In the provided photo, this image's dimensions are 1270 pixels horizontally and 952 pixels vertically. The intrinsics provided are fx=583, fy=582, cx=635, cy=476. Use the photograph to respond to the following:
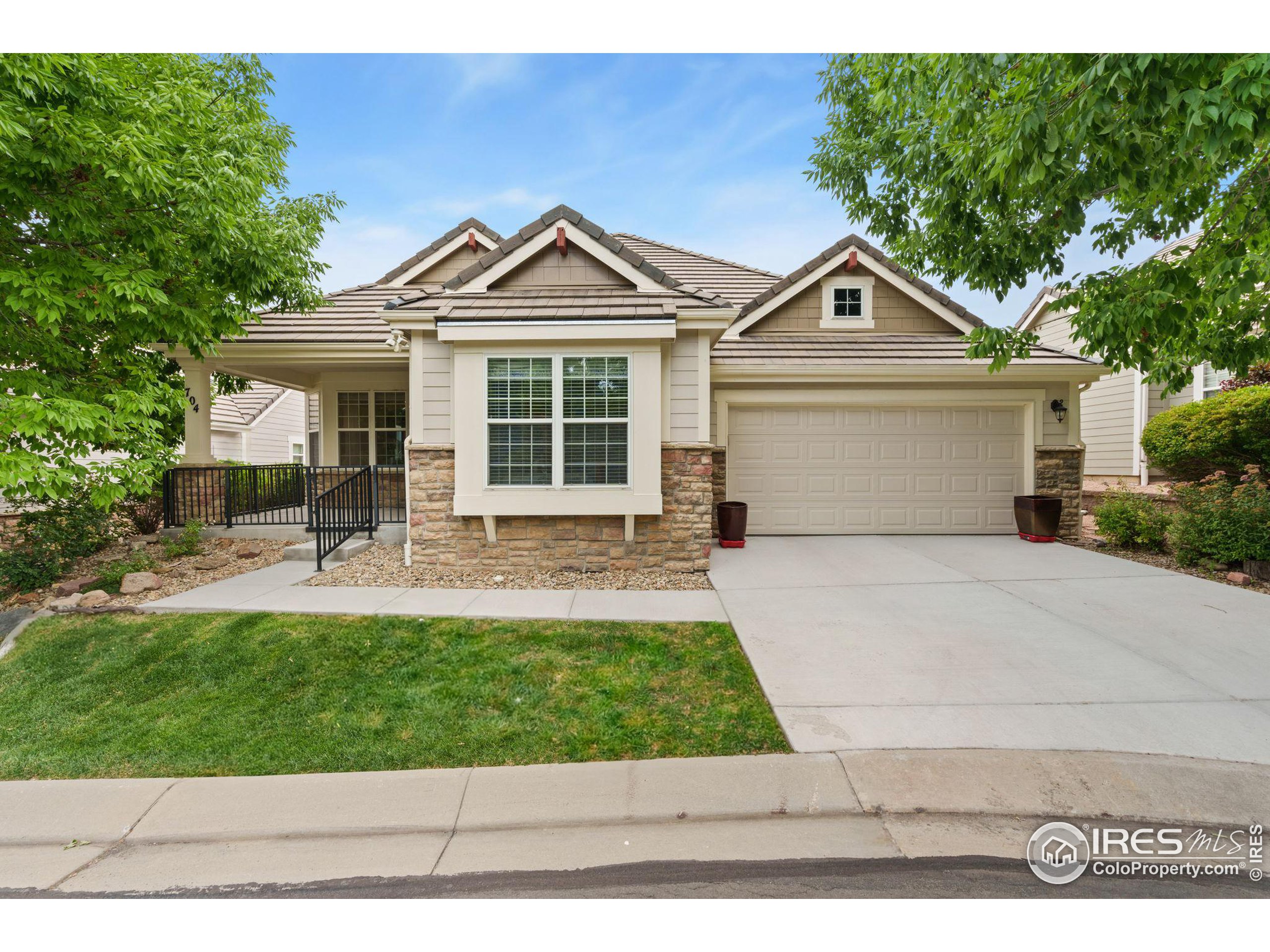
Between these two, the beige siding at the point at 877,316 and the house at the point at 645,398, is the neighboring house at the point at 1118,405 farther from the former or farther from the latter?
the house at the point at 645,398

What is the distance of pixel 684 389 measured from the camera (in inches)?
311

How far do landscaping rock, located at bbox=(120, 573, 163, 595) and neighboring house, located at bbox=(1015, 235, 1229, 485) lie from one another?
52.3ft

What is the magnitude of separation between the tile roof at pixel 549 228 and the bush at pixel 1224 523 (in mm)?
7296

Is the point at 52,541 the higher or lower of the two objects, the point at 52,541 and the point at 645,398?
the lower

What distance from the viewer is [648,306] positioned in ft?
25.3

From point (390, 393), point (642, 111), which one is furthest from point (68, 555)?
point (642, 111)

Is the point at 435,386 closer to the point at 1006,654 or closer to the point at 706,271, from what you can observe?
the point at 1006,654

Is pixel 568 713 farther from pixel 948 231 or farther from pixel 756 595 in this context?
pixel 948 231

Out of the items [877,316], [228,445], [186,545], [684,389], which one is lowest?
[186,545]

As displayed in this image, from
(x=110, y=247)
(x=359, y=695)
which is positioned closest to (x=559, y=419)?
(x=359, y=695)

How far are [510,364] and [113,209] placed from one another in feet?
14.0

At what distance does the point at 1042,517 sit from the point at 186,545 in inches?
529

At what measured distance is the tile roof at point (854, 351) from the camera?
10.1 meters
